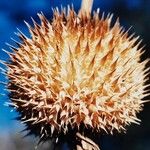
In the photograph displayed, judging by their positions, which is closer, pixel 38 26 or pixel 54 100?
pixel 54 100

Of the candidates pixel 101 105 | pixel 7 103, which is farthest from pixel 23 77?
pixel 101 105

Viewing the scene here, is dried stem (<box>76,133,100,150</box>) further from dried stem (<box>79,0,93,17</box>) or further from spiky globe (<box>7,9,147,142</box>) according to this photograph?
dried stem (<box>79,0,93,17</box>)

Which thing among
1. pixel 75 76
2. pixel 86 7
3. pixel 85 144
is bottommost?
pixel 85 144

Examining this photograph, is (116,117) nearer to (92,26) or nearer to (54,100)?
(54,100)

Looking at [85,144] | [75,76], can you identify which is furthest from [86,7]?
[85,144]

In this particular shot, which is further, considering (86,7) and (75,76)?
(86,7)

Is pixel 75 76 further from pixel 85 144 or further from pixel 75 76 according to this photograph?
pixel 85 144

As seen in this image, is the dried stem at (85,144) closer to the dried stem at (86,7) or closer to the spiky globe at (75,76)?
the spiky globe at (75,76)
